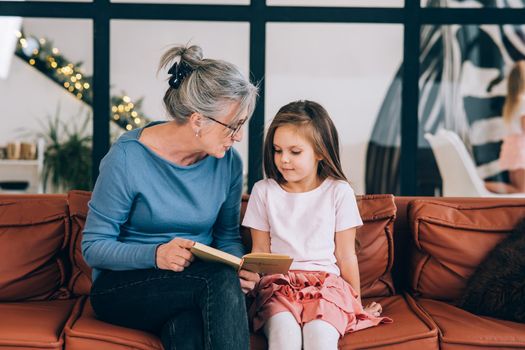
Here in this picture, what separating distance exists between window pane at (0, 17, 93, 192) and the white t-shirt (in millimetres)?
1893

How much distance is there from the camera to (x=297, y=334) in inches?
88.0

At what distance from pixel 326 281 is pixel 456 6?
8.33ft

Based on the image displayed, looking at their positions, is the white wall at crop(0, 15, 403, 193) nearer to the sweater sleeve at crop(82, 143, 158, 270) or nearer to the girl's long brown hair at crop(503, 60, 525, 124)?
the girl's long brown hair at crop(503, 60, 525, 124)

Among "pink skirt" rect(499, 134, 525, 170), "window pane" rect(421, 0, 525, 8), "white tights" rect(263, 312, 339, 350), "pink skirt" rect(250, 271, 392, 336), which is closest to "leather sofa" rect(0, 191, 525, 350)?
"pink skirt" rect(250, 271, 392, 336)

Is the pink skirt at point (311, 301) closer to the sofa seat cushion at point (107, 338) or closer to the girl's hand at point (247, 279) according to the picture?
the girl's hand at point (247, 279)

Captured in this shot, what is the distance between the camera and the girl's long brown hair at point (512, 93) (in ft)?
14.5

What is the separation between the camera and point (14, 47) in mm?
4285

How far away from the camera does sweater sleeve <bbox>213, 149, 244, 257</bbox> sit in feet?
8.59

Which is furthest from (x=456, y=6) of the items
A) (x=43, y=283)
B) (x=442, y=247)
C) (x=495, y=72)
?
(x=43, y=283)

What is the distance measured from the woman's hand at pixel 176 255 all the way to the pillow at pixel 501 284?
3.56 feet

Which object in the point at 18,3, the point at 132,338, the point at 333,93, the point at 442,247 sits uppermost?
the point at 18,3

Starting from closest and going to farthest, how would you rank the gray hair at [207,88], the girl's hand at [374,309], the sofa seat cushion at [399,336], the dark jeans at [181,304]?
the dark jeans at [181,304] < the sofa seat cushion at [399,336] < the gray hair at [207,88] < the girl's hand at [374,309]

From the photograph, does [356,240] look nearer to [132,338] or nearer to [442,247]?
[442,247]

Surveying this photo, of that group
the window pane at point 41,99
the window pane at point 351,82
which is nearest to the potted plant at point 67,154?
the window pane at point 41,99
